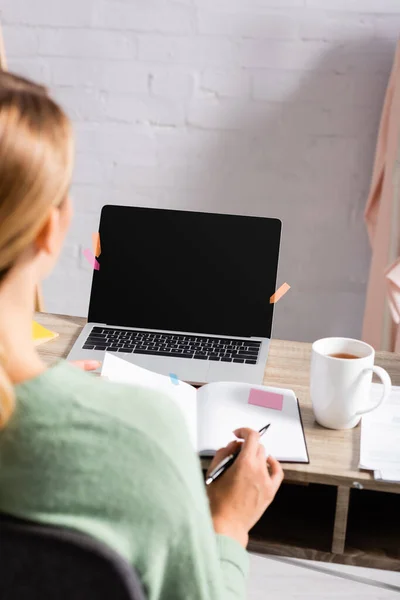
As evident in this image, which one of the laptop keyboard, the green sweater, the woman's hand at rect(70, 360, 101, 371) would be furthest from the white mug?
the green sweater

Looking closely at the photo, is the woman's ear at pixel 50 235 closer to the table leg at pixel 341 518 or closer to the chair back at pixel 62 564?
the chair back at pixel 62 564

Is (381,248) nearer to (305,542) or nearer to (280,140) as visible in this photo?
(280,140)

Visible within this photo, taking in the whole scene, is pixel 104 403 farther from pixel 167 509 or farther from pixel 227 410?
pixel 227 410

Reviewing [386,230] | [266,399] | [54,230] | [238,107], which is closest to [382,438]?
[266,399]

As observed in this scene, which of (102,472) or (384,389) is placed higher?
(102,472)

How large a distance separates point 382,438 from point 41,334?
25.0 inches

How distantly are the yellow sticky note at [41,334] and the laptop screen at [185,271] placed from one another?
93mm

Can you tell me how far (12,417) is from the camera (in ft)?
1.81

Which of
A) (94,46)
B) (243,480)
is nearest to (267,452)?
(243,480)

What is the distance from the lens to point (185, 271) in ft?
4.43

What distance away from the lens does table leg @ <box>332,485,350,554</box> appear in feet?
2.98

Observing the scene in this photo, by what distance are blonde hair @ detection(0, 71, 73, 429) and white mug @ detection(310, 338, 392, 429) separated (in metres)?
0.52

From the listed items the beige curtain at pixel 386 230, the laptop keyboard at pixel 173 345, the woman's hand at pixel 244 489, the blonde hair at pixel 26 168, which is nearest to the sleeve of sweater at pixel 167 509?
the blonde hair at pixel 26 168

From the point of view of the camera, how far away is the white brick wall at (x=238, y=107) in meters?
1.98
